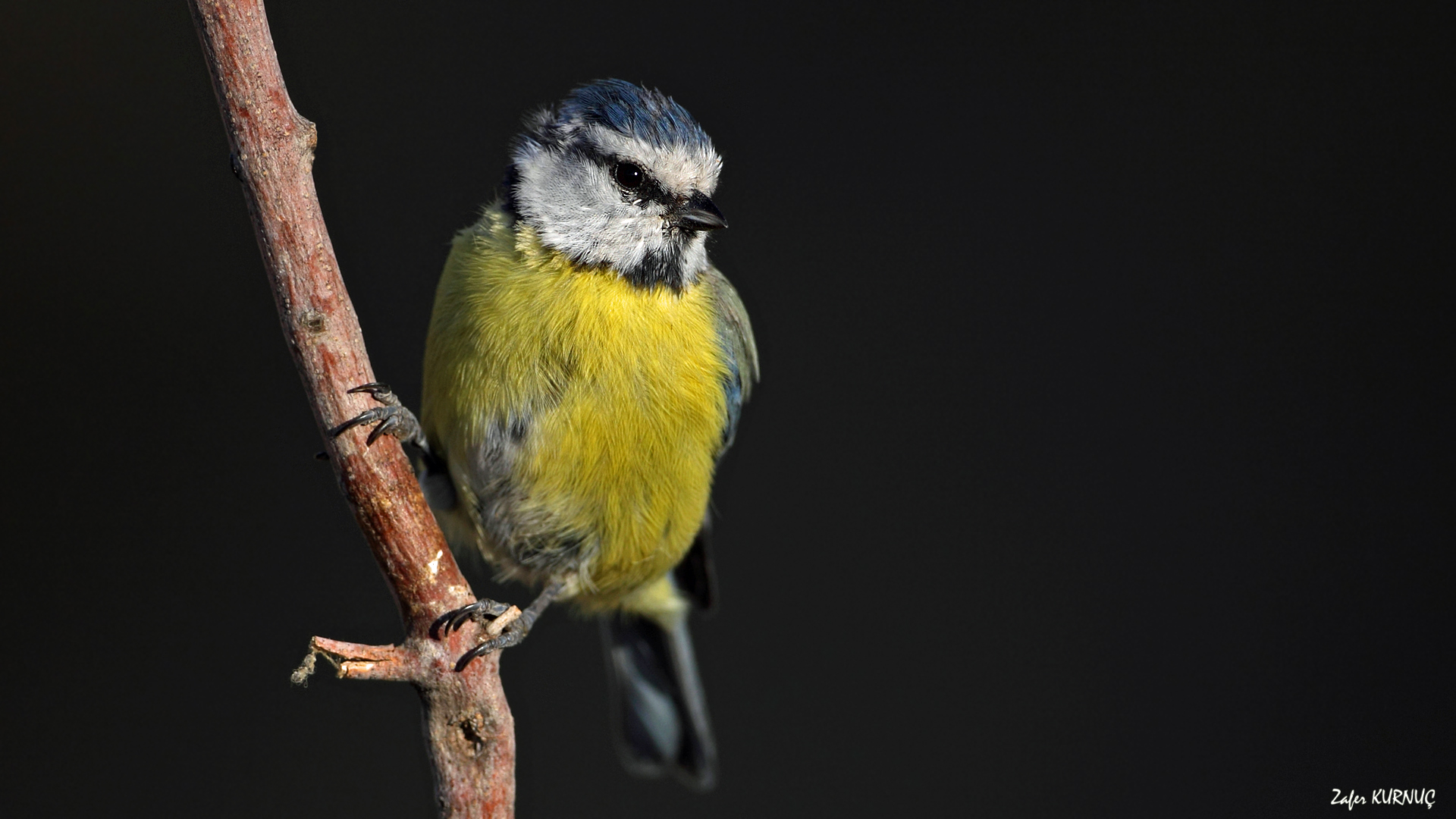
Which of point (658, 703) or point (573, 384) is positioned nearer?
point (573, 384)

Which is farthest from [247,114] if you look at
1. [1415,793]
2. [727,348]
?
[1415,793]

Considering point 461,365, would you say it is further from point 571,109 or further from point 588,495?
point 571,109

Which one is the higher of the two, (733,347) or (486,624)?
(733,347)

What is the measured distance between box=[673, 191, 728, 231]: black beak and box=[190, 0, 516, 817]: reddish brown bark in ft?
1.22

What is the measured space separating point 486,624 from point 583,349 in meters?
0.30

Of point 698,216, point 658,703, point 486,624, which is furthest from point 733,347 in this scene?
point 658,703

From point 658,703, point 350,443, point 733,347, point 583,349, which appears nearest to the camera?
point 350,443

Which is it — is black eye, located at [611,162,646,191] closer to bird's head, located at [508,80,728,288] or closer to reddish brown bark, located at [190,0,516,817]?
bird's head, located at [508,80,728,288]

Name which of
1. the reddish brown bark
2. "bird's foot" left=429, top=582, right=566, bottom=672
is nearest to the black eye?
the reddish brown bark

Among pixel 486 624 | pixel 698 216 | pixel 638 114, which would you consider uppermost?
pixel 638 114

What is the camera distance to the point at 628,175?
1.16m

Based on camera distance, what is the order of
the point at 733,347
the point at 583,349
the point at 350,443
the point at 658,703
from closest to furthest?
1. the point at 350,443
2. the point at 583,349
3. the point at 733,347
4. the point at 658,703

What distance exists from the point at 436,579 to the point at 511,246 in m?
0.38

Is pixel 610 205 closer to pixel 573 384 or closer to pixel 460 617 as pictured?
pixel 573 384
